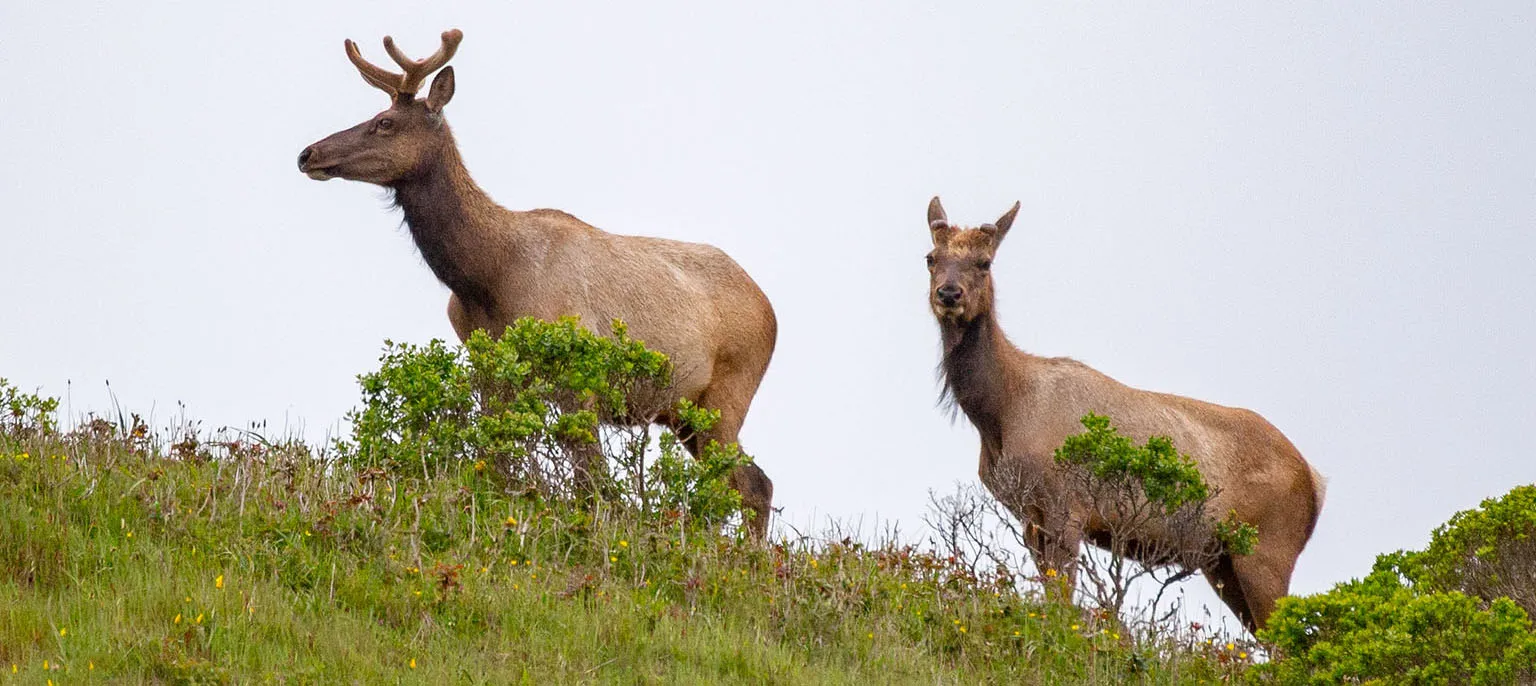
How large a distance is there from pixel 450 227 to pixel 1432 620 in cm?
738

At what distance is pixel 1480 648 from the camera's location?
8.55 metres

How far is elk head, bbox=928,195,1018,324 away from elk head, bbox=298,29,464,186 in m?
3.84

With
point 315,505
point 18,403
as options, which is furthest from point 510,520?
point 18,403

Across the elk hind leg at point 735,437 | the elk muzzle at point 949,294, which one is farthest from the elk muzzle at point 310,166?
the elk muzzle at point 949,294

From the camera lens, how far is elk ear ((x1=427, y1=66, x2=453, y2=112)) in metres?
13.0

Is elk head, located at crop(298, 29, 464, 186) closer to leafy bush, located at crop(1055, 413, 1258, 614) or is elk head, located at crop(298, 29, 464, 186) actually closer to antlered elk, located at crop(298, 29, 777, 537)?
antlered elk, located at crop(298, 29, 777, 537)

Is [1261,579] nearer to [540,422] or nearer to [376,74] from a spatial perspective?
[540,422]

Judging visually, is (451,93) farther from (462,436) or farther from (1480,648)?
(1480,648)

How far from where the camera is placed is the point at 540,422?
409 inches

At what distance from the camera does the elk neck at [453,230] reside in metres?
12.8

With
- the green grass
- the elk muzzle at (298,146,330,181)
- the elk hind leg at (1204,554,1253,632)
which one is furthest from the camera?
the elk hind leg at (1204,554,1253,632)

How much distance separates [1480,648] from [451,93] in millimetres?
8108

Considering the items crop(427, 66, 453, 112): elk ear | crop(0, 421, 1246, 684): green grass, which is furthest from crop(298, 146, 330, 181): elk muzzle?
crop(0, 421, 1246, 684): green grass

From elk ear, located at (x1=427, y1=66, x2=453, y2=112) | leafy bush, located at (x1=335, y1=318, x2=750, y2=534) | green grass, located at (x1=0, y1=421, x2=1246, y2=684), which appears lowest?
green grass, located at (x1=0, y1=421, x2=1246, y2=684)
